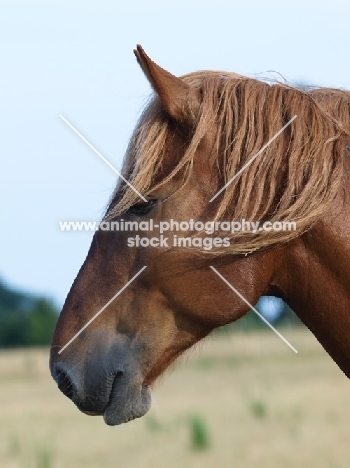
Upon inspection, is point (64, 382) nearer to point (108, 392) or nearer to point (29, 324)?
point (108, 392)

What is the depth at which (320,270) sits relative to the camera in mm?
3430

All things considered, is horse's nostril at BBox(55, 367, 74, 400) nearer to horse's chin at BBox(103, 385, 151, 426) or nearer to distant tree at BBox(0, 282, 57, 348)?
horse's chin at BBox(103, 385, 151, 426)

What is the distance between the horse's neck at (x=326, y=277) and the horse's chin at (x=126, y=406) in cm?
81

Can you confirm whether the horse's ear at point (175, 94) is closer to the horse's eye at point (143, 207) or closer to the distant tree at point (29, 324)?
the horse's eye at point (143, 207)

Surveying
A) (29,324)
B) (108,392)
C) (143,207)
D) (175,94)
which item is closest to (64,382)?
(108,392)

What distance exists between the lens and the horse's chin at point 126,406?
3518 mm

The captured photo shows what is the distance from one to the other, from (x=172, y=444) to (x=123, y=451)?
85 cm

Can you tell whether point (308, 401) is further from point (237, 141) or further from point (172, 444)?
point (237, 141)

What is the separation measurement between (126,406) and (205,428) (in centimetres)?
1024

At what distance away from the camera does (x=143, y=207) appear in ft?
11.4

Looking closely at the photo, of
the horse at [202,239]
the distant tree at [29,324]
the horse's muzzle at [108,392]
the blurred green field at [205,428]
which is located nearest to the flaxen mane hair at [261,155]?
the horse at [202,239]

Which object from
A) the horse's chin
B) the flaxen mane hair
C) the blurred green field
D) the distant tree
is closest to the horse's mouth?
the horse's chin

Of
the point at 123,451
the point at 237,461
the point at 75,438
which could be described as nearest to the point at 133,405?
the point at 237,461

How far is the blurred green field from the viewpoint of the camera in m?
11.6
